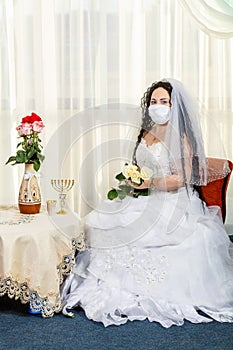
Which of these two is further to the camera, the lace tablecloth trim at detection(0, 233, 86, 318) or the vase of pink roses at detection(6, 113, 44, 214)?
the vase of pink roses at detection(6, 113, 44, 214)

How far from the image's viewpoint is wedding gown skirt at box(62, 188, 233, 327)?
2965 millimetres

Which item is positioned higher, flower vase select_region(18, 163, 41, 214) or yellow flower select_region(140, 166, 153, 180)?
yellow flower select_region(140, 166, 153, 180)

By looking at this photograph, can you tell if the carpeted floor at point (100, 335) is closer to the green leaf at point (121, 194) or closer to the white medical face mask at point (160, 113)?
the green leaf at point (121, 194)

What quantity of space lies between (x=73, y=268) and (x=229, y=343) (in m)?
0.96

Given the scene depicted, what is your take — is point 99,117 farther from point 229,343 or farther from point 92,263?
point 229,343

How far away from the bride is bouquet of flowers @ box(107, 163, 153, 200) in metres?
0.04

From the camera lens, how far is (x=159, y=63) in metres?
4.37

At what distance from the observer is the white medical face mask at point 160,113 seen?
3.38 m

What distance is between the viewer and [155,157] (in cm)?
340

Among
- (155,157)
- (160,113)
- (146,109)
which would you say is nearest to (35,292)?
(155,157)

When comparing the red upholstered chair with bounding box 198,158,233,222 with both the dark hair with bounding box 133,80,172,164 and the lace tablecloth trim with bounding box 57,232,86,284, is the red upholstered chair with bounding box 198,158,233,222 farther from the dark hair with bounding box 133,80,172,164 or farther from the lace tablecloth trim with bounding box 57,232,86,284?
the lace tablecloth trim with bounding box 57,232,86,284

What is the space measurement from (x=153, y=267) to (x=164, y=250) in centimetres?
11

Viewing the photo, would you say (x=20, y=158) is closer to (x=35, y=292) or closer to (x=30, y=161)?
(x=30, y=161)

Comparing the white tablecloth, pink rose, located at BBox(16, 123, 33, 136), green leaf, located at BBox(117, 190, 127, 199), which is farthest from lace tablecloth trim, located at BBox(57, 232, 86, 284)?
pink rose, located at BBox(16, 123, 33, 136)
